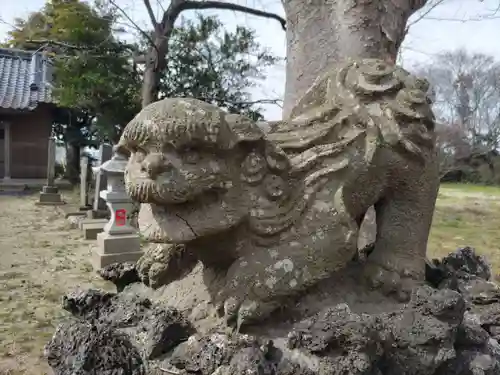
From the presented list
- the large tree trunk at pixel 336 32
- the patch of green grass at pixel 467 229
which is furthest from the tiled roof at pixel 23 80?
the large tree trunk at pixel 336 32

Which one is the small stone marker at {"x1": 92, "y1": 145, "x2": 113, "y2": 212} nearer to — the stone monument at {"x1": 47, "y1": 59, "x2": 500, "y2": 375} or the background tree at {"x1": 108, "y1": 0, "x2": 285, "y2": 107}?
the background tree at {"x1": 108, "y1": 0, "x2": 285, "y2": 107}

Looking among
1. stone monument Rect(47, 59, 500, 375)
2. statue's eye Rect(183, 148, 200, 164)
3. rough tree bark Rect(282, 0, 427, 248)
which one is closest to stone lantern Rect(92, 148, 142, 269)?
rough tree bark Rect(282, 0, 427, 248)

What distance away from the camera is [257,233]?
1254 millimetres

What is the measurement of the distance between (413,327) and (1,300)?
2887 mm

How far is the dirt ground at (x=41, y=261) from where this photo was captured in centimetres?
255

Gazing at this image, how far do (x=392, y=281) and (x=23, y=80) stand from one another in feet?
38.9

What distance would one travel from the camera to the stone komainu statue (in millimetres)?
1136

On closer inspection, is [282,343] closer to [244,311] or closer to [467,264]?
[244,311]

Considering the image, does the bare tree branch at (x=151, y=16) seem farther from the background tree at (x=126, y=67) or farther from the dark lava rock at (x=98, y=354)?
the dark lava rock at (x=98, y=354)

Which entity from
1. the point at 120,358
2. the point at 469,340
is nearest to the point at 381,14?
the point at 469,340

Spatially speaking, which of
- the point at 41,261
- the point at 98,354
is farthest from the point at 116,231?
the point at 98,354

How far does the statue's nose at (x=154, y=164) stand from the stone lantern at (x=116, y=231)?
3300mm

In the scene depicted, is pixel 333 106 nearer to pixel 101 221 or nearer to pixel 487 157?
pixel 101 221

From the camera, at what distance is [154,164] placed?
3.58ft
